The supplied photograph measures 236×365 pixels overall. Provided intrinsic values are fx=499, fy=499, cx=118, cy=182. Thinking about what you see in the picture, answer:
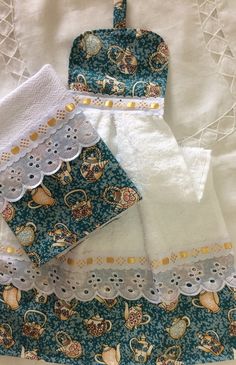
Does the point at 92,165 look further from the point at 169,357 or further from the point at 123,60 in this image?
the point at 169,357

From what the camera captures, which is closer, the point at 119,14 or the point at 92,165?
the point at 92,165

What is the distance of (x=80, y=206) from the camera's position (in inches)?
33.8

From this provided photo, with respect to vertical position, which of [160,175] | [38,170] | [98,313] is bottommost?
[98,313]

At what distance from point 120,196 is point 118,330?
0.80 ft

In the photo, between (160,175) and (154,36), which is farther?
(154,36)

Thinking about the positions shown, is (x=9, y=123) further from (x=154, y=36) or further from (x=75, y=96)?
(x=154, y=36)

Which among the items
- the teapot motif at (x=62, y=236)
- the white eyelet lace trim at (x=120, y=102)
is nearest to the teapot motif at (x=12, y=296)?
the teapot motif at (x=62, y=236)

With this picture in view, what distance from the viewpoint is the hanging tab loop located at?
96 centimetres

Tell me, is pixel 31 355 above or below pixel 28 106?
below

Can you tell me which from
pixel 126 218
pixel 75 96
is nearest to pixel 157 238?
pixel 126 218

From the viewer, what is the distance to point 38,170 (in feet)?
2.78

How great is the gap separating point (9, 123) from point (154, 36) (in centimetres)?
33

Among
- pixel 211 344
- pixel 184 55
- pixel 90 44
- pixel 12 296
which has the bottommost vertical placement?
pixel 211 344

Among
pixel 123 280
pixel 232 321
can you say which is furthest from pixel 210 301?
pixel 123 280
